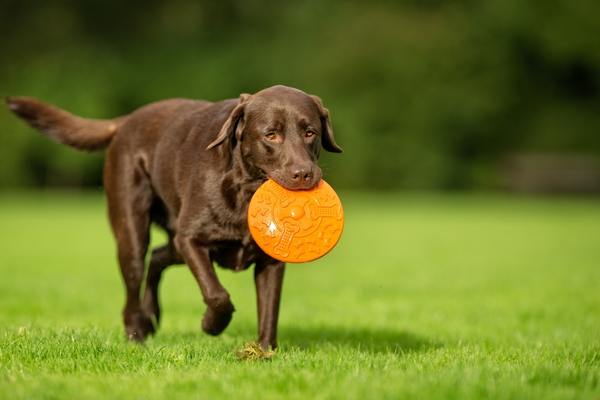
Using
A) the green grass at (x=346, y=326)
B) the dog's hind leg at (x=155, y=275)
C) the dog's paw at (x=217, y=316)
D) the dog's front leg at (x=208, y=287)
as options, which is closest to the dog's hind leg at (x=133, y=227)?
the dog's hind leg at (x=155, y=275)

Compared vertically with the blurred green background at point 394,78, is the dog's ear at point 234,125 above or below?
above

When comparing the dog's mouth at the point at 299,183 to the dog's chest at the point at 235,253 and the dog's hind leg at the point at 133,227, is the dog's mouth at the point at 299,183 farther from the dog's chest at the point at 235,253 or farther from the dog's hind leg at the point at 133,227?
the dog's hind leg at the point at 133,227

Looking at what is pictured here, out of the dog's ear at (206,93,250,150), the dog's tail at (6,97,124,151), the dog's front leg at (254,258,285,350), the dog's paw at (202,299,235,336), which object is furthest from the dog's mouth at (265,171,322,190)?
the dog's tail at (6,97,124,151)

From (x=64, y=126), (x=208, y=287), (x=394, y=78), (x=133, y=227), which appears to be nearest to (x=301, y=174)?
(x=208, y=287)

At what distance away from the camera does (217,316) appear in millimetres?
5031

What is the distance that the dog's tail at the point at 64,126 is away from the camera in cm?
664

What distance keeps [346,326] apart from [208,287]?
7.05ft

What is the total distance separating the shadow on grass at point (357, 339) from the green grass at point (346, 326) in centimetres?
2

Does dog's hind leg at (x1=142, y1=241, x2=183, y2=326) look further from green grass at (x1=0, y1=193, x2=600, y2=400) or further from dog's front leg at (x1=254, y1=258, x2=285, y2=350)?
dog's front leg at (x1=254, y1=258, x2=285, y2=350)

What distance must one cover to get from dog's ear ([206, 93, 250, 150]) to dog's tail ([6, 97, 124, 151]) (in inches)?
70.6

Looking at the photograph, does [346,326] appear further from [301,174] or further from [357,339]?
[301,174]

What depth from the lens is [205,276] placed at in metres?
5.07

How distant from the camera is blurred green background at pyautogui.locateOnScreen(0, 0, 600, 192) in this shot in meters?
45.2

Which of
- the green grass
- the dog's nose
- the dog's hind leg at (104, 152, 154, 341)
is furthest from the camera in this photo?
the dog's hind leg at (104, 152, 154, 341)
